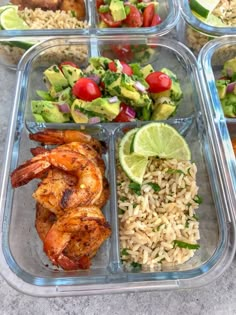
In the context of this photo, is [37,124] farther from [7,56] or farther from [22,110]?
[7,56]

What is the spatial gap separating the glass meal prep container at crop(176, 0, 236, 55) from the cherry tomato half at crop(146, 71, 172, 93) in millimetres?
423

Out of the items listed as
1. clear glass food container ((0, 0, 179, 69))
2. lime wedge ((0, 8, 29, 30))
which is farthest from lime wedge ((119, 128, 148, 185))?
lime wedge ((0, 8, 29, 30))

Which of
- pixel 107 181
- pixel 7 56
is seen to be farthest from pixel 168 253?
pixel 7 56

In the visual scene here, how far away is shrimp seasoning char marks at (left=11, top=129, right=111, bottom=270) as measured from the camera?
4.33ft

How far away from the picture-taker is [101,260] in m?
1.49

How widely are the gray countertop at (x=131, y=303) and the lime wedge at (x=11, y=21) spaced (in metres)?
1.21

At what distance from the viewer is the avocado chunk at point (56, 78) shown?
68.8 inches

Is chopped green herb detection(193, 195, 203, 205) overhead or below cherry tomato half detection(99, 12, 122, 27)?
below

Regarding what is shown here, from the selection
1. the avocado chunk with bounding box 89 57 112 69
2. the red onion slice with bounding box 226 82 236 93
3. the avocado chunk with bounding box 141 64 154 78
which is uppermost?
the avocado chunk with bounding box 89 57 112 69

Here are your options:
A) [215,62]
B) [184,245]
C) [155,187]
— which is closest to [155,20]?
[215,62]

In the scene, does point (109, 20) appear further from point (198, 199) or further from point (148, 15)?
point (198, 199)

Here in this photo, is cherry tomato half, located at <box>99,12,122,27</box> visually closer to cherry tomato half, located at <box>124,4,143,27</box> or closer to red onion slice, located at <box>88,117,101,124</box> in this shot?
cherry tomato half, located at <box>124,4,143,27</box>

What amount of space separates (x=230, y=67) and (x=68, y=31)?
764 mm

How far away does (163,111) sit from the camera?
1693 millimetres
